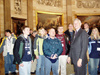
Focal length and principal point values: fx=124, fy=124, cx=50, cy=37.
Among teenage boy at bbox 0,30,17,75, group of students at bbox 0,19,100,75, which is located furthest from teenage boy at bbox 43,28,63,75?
teenage boy at bbox 0,30,17,75

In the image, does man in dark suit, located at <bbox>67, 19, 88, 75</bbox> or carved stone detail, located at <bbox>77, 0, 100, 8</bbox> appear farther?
carved stone detail, located at <bbox>77, 0, 100, 8</bbox>

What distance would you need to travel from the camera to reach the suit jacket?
331 cm

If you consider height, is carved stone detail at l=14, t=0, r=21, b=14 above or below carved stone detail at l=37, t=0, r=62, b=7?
below

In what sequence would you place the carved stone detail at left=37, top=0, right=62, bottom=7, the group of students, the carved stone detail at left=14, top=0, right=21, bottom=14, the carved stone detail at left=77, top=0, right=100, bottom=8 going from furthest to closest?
the carved stone detail at left=77, top=0, right=100, bottom=8
the carved stone detail at left=37, top=0, right=62, bottom=7
the carved stone detail at left=14, top=0, right=21, bottom=14
the group of students

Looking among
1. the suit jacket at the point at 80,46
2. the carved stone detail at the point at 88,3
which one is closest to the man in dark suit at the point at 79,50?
the suit jacket at the point at 80,46

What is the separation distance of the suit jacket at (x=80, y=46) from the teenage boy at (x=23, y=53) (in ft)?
4.47

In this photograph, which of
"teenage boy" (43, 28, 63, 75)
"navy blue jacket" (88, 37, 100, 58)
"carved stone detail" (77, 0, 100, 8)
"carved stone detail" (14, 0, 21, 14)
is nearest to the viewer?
"teenage boy" (43, 28, 63, 75)

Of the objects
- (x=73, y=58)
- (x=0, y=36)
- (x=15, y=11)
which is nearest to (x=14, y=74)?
(x=73, y=58)

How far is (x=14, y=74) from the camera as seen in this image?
5664mm

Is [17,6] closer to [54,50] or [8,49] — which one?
[8,49]

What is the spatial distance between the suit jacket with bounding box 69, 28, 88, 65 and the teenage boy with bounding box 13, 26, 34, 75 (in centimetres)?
136

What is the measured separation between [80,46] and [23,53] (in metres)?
1.68

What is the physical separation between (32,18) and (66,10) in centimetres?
589

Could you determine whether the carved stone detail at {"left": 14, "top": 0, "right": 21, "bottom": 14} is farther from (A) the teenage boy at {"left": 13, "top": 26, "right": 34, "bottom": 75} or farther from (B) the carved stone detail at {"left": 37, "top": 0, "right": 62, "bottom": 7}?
(A) the teenage boy at {"left": 13, "top": 26, "right": 34, "bottom": 75}
